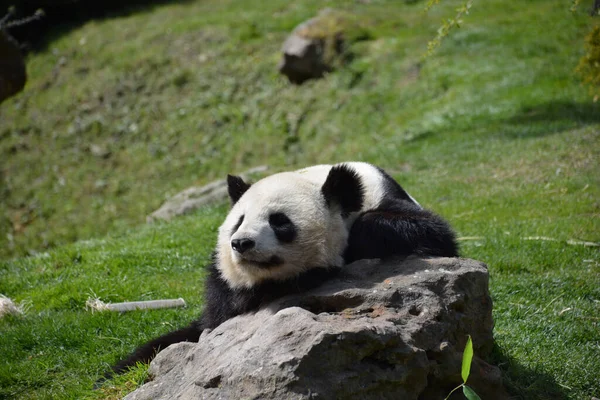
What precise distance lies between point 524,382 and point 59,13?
86.5ft

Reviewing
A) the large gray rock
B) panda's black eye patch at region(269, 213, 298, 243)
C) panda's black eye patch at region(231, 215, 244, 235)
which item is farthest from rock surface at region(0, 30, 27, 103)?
panda's black eye patch at region(269, 213, 298, 243)

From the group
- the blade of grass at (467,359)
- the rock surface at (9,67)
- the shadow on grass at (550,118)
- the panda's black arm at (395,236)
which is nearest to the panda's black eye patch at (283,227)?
the panda's black arm at (395,236)

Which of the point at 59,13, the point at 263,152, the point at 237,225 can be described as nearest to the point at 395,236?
the point at 237,225

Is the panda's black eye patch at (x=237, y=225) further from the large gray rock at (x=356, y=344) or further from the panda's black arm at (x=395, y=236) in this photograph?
the panda's black arm at (x=395, y=236)

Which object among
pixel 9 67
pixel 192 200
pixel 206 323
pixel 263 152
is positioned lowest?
pixel 263 152

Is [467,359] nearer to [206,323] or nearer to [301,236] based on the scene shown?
[301,236]

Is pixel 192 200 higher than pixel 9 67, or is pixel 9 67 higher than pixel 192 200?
pixel 9 67

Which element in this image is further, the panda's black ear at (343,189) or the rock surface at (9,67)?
the rock surface at (9,67)

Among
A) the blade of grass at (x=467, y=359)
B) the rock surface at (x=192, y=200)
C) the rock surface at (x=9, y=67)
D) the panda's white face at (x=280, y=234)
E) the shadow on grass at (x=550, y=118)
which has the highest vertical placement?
the rock surface at (x=9, y=67)

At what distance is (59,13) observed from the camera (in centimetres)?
2645

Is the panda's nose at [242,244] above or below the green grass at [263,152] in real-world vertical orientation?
above

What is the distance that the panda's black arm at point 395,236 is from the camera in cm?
429

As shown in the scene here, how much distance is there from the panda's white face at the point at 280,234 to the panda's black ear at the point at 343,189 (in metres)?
0.05

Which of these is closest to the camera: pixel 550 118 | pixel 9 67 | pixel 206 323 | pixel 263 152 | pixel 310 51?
pixel 206 323
